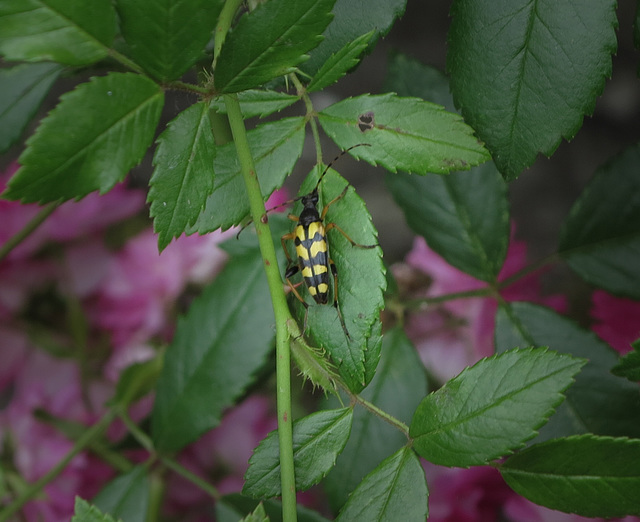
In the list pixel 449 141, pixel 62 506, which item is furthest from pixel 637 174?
pixel 62 506

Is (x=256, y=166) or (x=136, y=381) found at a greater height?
(x=256, y=166)

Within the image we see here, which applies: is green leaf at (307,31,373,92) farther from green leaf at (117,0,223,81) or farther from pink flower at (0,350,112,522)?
pink flower at (0,350,112,522)

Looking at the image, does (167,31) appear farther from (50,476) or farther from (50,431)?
(50,431)

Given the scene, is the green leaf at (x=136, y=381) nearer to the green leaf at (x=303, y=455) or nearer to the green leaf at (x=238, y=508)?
the green leaf at (x=238, y=508)

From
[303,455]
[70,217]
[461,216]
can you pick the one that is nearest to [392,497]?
[303,455]

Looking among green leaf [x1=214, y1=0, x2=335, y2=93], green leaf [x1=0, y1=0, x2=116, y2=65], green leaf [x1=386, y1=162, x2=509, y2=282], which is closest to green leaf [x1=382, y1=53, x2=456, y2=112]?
green leaf [x1=386, y1=162, x2=509, y2=282]

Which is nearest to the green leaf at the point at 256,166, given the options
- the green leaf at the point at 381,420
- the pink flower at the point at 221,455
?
the green leaf at the point at 381,420

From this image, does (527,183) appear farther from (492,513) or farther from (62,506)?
(62,506)
